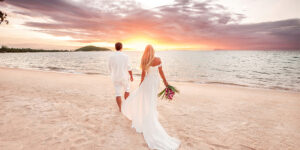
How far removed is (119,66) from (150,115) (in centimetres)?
238

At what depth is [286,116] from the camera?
7250 millimetres

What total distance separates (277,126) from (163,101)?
5.09m

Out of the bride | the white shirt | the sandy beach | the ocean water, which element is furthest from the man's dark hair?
the ocean water

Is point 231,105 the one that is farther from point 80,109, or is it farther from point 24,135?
point 24,135

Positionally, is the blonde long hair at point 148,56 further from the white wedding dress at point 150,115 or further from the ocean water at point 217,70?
the ocean water at point 217,70

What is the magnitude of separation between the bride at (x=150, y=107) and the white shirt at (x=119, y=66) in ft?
4.08

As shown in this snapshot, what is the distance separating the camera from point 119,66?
595 cm

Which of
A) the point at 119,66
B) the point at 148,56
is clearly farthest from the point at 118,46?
the point at 148,56

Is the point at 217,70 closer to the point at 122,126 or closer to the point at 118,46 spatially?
the point at 118,46

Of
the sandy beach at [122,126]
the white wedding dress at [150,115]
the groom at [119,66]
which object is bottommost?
the sandy beach at [122,126]

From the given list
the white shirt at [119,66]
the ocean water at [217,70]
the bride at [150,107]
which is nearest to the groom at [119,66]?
the white shirt at [119,66]

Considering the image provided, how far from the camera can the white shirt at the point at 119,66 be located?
589cm

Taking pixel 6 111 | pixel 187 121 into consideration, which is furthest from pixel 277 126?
pixel 6 111

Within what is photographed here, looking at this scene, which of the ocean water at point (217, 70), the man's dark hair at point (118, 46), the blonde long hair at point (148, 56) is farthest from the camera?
the ocean water at point (217, 70)
